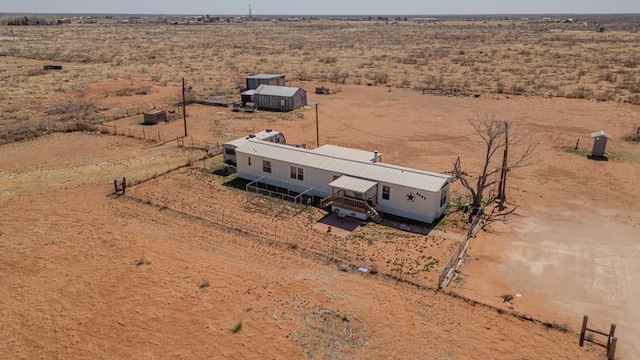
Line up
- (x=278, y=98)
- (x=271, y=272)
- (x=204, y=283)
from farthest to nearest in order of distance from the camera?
(x=278, y=98) < (x=271, y=272) < (x=204, y=283)

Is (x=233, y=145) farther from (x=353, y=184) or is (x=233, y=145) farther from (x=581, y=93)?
(x=581, y=93)

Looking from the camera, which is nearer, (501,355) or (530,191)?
(501,355)

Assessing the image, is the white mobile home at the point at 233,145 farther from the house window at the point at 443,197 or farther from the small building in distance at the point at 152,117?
the small building in distance at the point at 152,117

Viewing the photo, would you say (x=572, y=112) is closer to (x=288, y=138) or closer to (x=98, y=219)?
(x=288, y=138)

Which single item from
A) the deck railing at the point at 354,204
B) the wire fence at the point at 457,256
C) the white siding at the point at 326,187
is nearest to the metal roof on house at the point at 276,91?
the white siding at the point at 326,187

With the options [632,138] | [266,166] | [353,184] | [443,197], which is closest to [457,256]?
[443,197]

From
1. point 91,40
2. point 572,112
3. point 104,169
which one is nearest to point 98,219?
point 104,169
